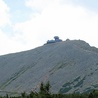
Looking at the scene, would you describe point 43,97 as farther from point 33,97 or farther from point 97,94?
point 97,94

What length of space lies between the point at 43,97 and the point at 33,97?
8.85 metres

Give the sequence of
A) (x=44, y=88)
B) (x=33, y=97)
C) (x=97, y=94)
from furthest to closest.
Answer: (x=97, y=94)
(x=33, y=97)
(x=44, y=88)

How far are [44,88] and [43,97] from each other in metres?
1.56

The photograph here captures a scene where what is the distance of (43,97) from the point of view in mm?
50719

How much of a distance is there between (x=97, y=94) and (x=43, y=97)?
3132 centimetres

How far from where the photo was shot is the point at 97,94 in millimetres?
79375

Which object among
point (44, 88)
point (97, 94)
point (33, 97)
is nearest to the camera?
point (44, 88)

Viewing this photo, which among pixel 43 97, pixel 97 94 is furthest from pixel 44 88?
pixel 97 94

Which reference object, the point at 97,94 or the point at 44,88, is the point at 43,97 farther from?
the point at 97,94

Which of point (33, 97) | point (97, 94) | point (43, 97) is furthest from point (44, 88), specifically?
point (97, 94)

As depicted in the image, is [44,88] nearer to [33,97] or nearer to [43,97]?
[43,97]

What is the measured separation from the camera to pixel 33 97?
194 feet

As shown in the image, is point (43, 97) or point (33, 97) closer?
point (43, 97)

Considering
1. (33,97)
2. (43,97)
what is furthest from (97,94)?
(43,97)
